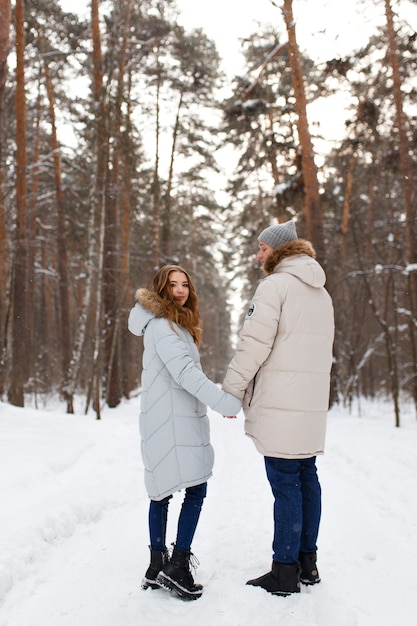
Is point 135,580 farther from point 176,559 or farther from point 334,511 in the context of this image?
point 334,511

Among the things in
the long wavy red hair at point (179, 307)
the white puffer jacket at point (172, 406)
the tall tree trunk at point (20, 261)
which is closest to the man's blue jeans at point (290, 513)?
the white puffer jacket at point (172, 406)

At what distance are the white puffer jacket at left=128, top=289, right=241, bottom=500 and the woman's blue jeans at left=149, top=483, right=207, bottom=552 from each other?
10 centimetres

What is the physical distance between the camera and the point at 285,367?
309 centimetres

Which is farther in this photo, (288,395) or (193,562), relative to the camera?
(193,562)

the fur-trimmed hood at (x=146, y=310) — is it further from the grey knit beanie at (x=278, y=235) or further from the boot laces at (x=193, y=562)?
the boot laces at (x=193, y=562)

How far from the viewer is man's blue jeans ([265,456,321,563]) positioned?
3.04 m

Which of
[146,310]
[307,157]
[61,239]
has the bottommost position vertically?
[146,310]

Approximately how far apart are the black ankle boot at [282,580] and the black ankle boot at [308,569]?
0.14m

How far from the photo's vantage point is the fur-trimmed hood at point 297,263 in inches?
127

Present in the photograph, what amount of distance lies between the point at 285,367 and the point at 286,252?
0.82m

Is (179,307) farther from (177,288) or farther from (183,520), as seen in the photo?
(183,520)

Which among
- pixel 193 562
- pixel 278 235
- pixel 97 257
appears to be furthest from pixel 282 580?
pixel 97 257

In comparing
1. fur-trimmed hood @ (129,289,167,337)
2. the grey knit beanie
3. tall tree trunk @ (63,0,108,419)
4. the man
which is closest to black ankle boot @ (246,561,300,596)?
Answer: the man

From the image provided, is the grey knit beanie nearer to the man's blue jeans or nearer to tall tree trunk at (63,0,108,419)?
the man's blue jeans
